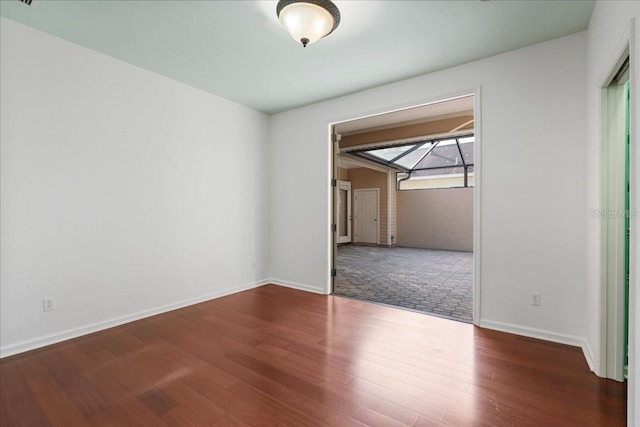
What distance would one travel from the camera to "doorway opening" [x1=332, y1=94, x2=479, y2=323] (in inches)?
168

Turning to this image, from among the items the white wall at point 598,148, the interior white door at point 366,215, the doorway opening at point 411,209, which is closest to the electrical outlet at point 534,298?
the white wall at point 598,148

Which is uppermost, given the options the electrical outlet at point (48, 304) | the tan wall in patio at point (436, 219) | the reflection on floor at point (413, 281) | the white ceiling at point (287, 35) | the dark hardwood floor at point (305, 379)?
the white ceiling at point (287, 35)

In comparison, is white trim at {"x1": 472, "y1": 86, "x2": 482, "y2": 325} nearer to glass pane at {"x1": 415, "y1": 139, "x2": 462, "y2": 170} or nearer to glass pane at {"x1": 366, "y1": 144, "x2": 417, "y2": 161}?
glass pane at {"x1": 366, "y1": 144, "x2": 417, "y2": 161}

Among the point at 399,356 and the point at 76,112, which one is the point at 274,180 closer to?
the point at 76,112

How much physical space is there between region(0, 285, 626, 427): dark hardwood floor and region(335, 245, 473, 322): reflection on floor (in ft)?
2.43

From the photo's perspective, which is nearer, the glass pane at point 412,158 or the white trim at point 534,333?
the white trim at point 534,333

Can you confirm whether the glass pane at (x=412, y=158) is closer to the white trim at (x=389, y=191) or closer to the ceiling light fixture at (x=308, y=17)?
the white trim at (x=389, y=191)

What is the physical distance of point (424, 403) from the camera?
1816 millimetres

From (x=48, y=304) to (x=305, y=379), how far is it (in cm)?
239

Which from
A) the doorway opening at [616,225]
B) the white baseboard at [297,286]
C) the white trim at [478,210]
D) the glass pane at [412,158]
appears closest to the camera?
the doorway opening at [616,225]

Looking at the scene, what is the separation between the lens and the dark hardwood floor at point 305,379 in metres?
1.71

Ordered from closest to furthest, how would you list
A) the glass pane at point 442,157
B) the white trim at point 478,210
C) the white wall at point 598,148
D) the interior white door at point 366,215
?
the white wall at point 598,148
the white trim at point 478,210
the glass pane at point 442,157
the interior white door at point 366,215

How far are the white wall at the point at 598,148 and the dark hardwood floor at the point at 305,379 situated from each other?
0.42m

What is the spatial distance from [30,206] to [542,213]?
14.8 feet
